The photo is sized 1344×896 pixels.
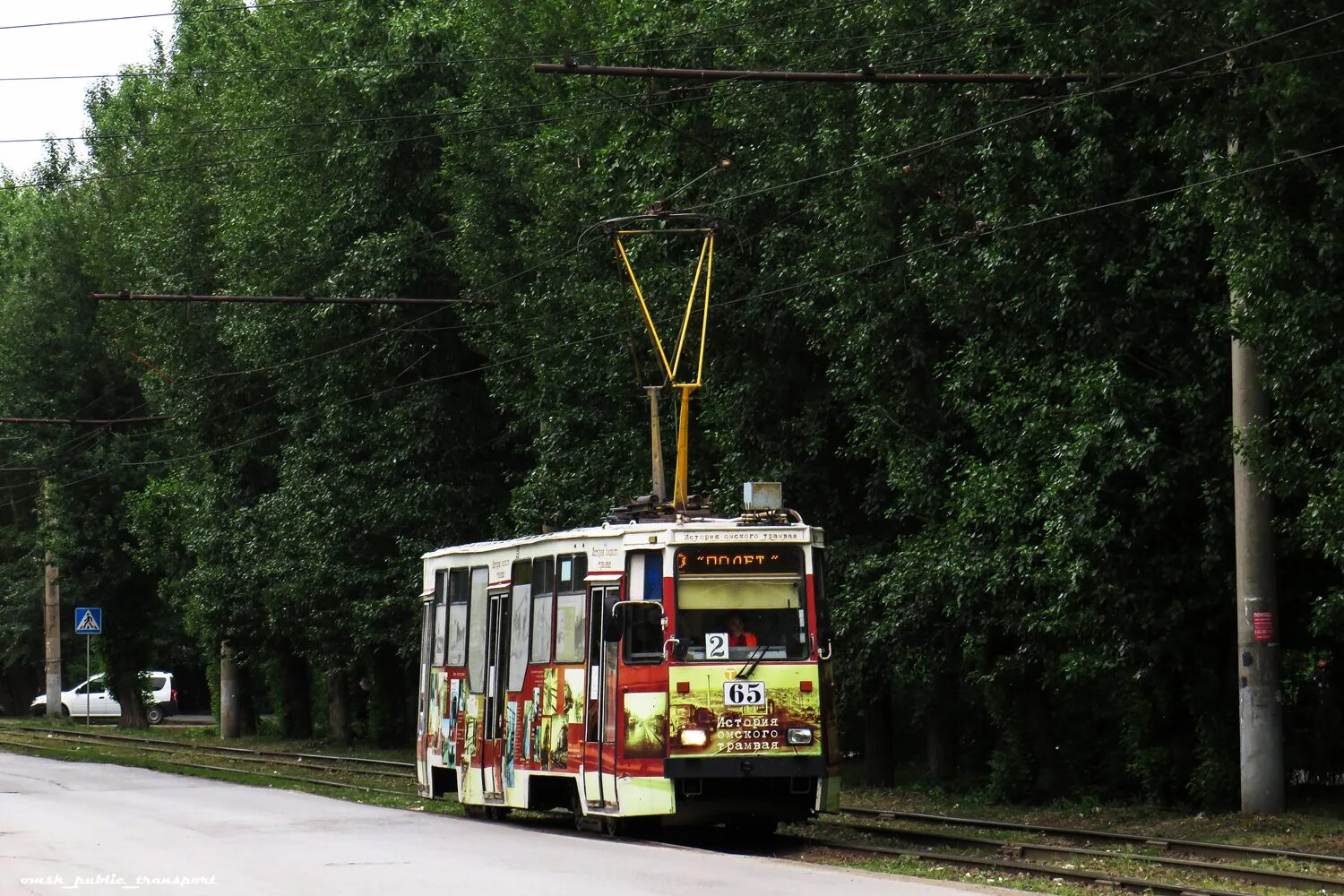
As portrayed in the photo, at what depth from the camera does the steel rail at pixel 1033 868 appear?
14203mm

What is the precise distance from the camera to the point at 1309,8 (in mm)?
17078

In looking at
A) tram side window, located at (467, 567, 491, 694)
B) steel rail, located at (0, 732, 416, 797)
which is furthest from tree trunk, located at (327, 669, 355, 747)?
tram side window, located at (467, 567, 491, 694)

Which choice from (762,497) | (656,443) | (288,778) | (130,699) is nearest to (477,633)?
(762,497)

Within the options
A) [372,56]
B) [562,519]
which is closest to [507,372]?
[562,519]

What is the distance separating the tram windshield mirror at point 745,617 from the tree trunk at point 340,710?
2835 centimetres

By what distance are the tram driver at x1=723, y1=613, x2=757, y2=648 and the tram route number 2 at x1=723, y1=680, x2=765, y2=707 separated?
16.9 inches

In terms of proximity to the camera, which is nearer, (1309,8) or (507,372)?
(1309,8)

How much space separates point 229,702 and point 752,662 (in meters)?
34.7

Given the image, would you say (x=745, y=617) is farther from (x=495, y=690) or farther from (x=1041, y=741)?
(x=1041, y=741)

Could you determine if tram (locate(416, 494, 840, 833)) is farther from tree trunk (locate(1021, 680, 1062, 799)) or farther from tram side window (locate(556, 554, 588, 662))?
tree trunk (locate(1021, 680, 1062, 799))

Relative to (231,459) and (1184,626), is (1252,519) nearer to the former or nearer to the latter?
(1184,626)

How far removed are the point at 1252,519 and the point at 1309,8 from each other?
576 centimetres

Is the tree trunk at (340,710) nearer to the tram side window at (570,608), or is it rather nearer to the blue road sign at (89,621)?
the blue road sign at (89,621)

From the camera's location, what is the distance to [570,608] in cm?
1984
